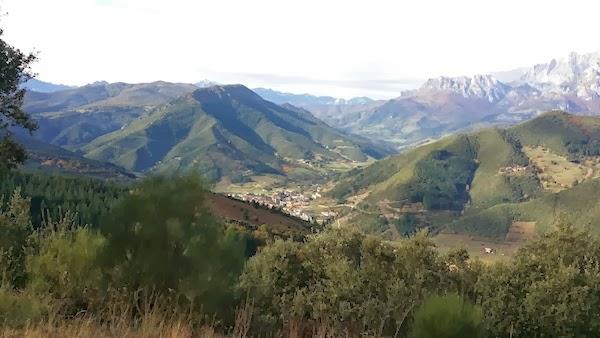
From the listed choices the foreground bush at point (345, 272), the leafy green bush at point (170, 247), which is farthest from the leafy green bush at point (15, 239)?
the foreground bush at point (345, 272)

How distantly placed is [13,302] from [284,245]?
24.5m

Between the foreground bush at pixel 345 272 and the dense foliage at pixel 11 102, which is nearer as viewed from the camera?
the dense foliage at pixel 11 102

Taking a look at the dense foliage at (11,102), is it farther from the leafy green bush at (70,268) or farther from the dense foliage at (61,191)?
the dense foliage at (61,191)

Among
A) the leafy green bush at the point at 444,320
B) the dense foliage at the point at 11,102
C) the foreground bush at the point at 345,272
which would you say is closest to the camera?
the leafy green bush at the point at 444,320

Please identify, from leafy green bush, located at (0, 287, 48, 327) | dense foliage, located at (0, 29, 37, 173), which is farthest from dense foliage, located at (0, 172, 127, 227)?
leafy green bush, located at (0, 287, 48, 327)

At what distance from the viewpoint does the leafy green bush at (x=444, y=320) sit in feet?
29.6

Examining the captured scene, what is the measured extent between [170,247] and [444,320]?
6.33 meters

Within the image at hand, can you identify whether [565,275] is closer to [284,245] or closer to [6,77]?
[284,245]

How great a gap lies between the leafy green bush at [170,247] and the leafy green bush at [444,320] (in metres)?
4.54

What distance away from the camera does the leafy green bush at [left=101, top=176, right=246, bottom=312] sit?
428 inches

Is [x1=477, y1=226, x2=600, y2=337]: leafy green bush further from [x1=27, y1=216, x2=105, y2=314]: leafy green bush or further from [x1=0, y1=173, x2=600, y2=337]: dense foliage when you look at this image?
[x1=27, y1=216, x2=105, y2=314]: leafy green bush

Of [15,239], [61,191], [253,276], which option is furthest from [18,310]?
[61,191]

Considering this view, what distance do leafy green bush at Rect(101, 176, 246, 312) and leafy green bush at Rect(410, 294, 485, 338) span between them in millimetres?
4537

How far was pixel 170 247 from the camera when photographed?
11500mm
